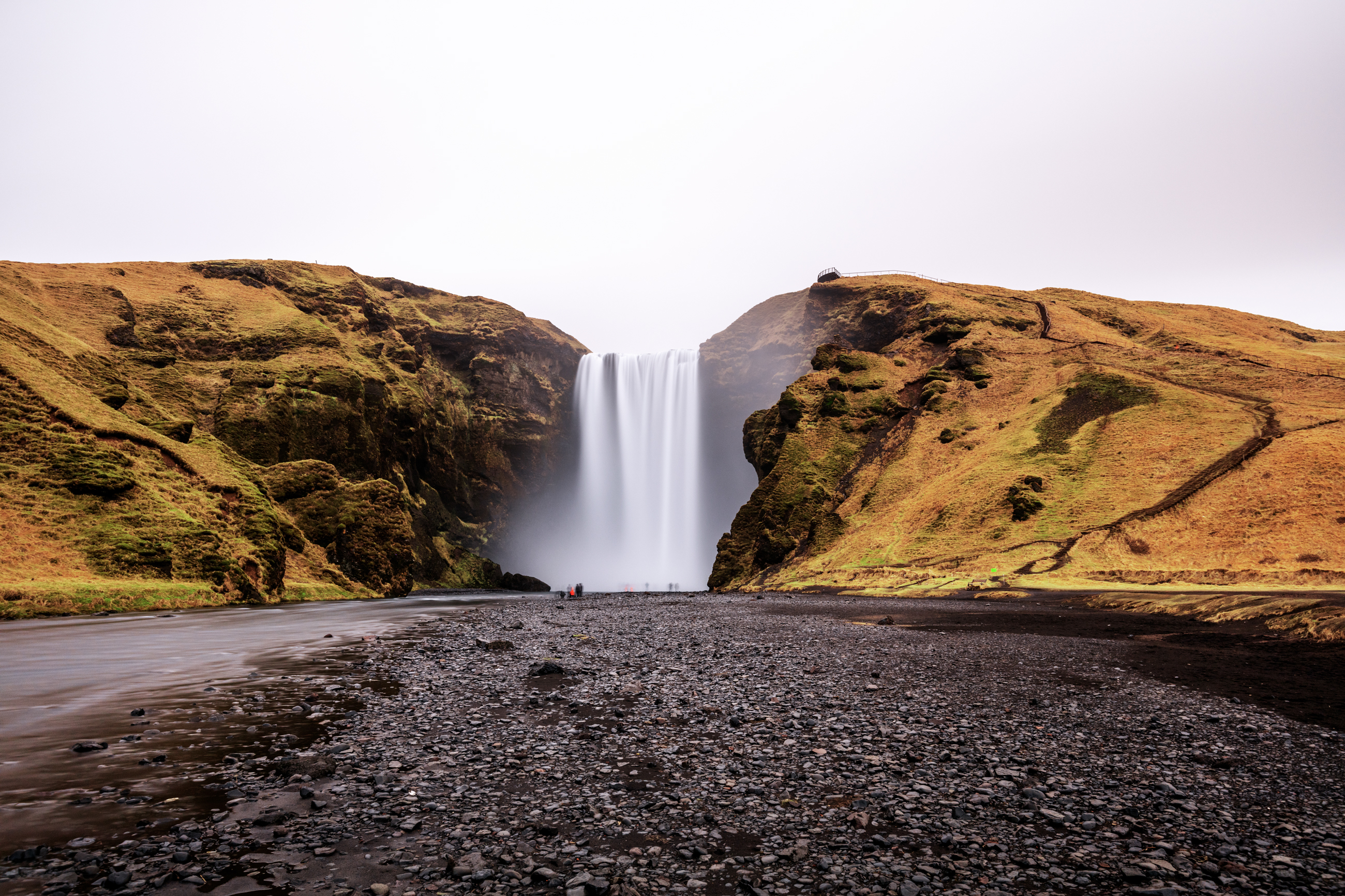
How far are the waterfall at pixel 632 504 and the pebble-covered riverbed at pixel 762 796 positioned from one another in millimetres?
94710

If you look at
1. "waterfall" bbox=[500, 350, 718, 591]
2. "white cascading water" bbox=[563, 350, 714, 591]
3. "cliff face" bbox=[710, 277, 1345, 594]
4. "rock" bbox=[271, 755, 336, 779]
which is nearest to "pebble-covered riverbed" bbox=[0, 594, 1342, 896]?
"rock" bbox=[271, 755, 336, 779]

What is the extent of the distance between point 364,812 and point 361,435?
8056 centimetres

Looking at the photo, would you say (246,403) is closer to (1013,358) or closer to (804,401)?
(804,401)

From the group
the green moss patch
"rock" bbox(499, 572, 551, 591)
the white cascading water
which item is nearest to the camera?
the green moss patch

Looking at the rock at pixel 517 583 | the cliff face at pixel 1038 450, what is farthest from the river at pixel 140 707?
the rock at pixel 517 583

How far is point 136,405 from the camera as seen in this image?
48.9 m

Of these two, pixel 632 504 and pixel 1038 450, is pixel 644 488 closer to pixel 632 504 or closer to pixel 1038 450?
pixel 632 504

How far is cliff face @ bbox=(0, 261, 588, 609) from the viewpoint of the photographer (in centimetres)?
3616

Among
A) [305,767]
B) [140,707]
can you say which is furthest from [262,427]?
[305,767]

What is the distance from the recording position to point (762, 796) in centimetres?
773

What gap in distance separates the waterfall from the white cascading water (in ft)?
0.46

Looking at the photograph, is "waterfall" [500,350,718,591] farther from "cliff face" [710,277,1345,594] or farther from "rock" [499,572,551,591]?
"cliff face" [710,277,1345,594]

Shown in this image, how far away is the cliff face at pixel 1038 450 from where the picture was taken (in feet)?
A: 138

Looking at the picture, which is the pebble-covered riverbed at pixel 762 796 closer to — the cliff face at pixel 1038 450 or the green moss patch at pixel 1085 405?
the cliff face at pixel 1038 450
